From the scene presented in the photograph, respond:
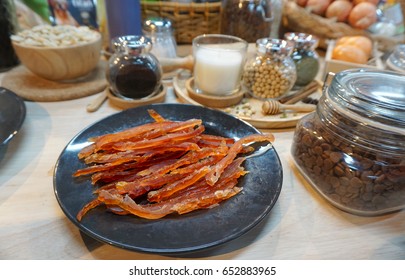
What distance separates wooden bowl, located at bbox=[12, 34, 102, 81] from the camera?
3.27 ft

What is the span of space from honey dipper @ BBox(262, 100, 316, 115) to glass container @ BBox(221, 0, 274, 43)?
51cm

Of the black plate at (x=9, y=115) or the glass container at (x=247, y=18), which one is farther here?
the glass container at (x=247, y=18)

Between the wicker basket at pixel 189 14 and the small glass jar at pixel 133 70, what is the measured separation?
1.56ft

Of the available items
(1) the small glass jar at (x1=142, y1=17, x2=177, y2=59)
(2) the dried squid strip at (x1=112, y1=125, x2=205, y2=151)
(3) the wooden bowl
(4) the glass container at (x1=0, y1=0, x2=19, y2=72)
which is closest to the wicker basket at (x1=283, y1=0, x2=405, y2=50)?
(1) the small glass jar at (x1=142, y1=17, x2=177, y2=59)

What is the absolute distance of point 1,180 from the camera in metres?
0.68

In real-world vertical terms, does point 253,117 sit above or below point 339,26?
below

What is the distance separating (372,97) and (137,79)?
69 cm

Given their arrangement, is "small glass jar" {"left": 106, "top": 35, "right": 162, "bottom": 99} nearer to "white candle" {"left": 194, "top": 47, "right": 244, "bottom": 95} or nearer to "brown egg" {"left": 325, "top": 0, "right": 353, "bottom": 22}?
"white candle" {"left": 194, "top": 47, "right": 244, "bottom": 95}

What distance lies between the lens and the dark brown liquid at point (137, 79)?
97cm

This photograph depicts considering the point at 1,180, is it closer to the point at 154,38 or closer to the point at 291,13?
the point at 154,38

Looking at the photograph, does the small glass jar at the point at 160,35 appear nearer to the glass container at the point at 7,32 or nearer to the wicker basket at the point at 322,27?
the glass container at the point at 7,32

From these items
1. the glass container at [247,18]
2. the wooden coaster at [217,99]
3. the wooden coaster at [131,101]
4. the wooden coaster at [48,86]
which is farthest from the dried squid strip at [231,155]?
the glass container at [247,18]
